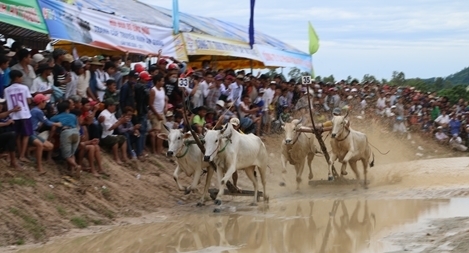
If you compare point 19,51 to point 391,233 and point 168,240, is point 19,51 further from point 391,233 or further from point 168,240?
point 391,233

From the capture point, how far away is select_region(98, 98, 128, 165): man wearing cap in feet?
50.6

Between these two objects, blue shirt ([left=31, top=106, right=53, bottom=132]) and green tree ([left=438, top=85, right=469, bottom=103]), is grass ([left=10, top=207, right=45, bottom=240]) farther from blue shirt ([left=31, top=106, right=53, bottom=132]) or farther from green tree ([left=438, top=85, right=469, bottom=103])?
green tree ([left=438, top=85, right=469, bottom=103])

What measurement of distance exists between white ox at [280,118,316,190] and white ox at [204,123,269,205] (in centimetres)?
203

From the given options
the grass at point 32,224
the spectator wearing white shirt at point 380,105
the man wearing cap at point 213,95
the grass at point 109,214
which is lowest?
→ the grass at point 109,214

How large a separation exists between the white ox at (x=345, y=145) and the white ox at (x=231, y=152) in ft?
8.61

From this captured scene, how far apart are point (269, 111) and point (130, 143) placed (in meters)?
7.35

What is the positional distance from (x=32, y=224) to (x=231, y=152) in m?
4.45

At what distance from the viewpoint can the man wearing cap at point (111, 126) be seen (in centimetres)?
1543

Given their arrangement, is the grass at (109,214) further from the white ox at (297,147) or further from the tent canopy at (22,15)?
the white ox at (297,147)

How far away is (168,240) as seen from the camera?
12.2 m

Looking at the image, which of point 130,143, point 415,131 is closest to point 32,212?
point 130,143

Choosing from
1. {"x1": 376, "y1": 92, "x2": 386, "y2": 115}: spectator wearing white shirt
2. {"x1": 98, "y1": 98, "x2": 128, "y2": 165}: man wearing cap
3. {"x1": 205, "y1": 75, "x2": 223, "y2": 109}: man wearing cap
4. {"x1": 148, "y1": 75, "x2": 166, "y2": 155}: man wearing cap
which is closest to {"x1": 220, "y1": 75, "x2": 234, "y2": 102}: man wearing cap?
{"x1": 205, "y1": 75, "x2": 223, "y2": 109}: man wearing cap

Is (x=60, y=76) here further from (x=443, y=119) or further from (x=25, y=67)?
(x=443, y=119)

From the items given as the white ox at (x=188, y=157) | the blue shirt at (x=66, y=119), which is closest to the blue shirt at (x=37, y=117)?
the blue shirt at (x=66, y=119)
